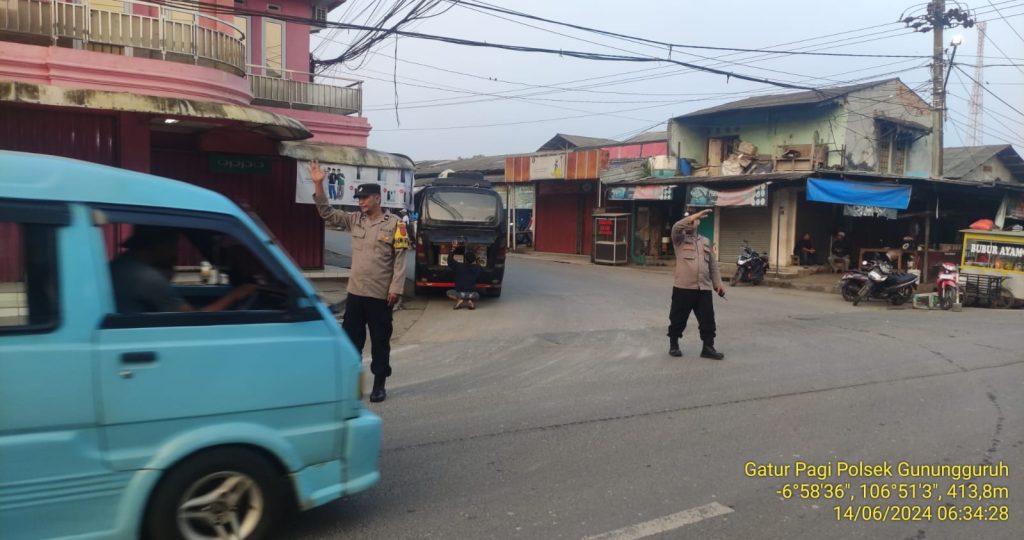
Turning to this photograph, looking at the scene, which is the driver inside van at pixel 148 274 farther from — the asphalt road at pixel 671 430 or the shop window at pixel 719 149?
the shop window at pixel 719 149

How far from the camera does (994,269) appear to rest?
16.2m

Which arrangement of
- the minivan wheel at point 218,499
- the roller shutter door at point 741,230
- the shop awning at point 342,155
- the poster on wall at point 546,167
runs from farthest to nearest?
the poster on wall at point 546,167
the roller shutter door at point 741,230
the shop awning at point 342,155
the minivan wheel at point 218,499

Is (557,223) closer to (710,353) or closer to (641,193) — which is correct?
(641,193)

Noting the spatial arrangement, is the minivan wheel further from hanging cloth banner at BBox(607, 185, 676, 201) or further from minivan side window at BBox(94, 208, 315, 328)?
hanging cloth banner at BBox(607, 185, 676, 201)

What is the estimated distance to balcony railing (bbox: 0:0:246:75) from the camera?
11414mm

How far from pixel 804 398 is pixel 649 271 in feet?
55.3

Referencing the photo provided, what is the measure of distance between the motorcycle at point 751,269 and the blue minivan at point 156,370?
17527 millimetres

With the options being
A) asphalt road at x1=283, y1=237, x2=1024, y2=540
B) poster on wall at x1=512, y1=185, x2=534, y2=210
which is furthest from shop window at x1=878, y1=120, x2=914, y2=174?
asphalt road at x1=283, y1=237, x2=1024, y2=540

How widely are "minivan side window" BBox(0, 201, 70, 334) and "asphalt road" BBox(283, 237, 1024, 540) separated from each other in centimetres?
166

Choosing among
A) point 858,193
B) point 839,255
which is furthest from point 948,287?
point 839,255

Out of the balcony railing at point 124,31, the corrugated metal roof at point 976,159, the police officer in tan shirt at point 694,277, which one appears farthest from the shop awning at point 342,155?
the corrugated metal roof at point 976,159

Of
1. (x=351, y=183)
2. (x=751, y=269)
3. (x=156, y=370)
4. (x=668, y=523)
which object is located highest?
(x=351, y=183)

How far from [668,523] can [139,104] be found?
10485 millimetres

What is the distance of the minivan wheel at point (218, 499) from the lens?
320 centimetres
